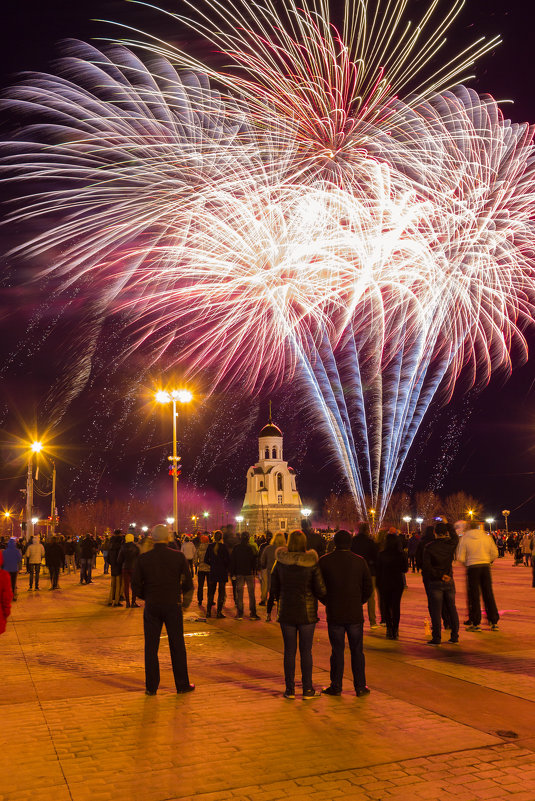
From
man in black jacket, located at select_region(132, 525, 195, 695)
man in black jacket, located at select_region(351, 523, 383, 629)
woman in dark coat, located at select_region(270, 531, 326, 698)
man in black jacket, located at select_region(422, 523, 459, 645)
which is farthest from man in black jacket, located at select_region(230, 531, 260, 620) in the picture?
woman in dark coat, located at select_region(270, 531, 326, 698)

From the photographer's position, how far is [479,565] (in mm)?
10922

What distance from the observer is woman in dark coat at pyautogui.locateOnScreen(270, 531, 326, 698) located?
701 centimetres

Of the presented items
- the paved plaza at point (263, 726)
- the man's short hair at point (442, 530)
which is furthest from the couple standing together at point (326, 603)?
the man's short hair at point (442, 530)

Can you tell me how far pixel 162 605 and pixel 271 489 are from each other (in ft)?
316

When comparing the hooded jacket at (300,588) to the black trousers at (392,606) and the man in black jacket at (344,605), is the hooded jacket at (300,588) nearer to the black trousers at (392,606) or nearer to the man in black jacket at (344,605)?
the man in black jacket at (344,605)

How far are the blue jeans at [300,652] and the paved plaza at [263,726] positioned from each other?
0.75 feet

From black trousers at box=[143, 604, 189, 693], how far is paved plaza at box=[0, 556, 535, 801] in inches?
7.7

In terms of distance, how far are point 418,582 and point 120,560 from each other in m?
10.1

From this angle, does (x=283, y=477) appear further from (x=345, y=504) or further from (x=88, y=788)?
(x=88, y=788)

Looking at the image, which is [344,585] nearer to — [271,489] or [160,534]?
[160,534]

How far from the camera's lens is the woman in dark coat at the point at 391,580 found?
10328 millimetres

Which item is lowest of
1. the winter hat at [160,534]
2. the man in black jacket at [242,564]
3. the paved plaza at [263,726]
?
the paved plaza at [263,726]

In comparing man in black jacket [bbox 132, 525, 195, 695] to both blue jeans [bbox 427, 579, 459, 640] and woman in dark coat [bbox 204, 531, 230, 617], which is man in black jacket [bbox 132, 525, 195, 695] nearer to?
blue jeans [bbox 427, 579, 459, 640]

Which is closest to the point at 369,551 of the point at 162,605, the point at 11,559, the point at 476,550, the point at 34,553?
the point at 476,550
